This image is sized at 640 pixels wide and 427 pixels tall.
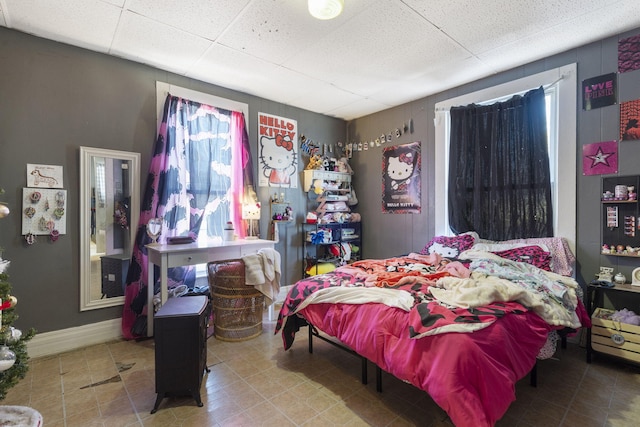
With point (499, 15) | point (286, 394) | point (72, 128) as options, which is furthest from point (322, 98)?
point (286, 394)

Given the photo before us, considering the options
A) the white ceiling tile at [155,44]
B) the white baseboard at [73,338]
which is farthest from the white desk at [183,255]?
the white ceiling tile at [155,44]

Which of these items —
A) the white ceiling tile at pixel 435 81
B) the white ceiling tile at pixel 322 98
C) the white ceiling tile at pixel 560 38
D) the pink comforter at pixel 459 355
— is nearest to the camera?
the pink comforter at pixel 459 355

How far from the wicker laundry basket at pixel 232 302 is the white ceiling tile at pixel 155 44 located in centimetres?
195

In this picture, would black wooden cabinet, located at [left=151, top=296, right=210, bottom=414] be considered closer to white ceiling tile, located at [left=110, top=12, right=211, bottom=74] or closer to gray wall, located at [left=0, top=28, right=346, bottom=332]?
gray wall, located at [left=0, top=28, right=346, bottom=332]

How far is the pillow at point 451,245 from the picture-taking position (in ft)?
10.2

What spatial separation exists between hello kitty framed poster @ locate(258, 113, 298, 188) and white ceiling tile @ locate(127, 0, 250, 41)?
146 centimetres

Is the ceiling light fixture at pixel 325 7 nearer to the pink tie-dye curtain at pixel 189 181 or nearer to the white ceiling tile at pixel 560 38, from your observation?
the white ceiling tile at pixel 560 38

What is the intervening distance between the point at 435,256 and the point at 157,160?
9.26 ft

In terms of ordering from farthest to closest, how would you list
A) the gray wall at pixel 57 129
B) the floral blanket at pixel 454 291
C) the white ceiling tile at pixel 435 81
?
1. the white ceiling tile at pixel 435 81
2. the gray wall at pixel 57 129
3. the floral blanket at pixel 454 291

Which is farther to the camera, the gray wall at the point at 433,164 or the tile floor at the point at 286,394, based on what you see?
the gray wall at the point at 433,164

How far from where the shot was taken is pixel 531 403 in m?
1.86

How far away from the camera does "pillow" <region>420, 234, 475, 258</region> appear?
122 inches

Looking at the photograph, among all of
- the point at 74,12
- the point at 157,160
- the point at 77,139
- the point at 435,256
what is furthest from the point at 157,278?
the point at 435,256

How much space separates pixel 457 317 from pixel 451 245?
69.3 inches
